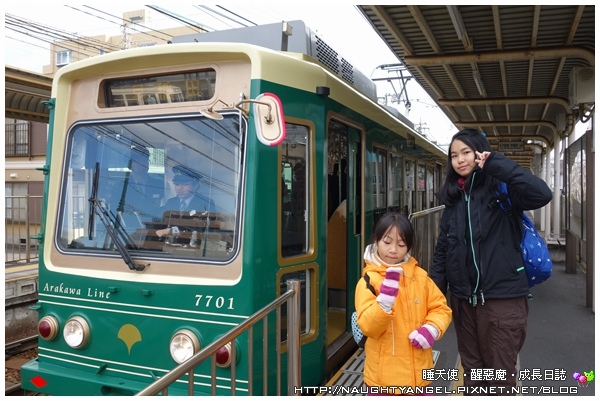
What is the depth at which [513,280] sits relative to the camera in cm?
300

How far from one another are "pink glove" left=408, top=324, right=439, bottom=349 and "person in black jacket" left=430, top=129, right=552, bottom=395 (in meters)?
0.49

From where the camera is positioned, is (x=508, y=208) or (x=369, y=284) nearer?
(x=369, y=284)

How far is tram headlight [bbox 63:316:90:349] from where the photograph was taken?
148 inches

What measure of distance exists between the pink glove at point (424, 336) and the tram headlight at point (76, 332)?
90.6 inches

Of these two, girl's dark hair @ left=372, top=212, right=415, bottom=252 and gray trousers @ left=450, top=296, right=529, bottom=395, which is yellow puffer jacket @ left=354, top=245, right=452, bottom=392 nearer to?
girl's dark hair @ left=372, top=212, right=415, bottom=252

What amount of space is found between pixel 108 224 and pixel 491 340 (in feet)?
8.53

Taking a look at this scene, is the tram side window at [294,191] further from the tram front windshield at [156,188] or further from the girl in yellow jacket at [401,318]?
the girl in yellow jacket at [401,318]

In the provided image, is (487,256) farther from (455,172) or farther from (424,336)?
(424,336)

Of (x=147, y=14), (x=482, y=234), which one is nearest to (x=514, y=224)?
(x=482, y=234)

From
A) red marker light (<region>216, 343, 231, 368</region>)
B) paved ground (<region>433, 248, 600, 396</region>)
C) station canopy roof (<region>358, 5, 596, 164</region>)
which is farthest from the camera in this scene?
station canopy roof (<region>358, 5, 596, 164</region>)

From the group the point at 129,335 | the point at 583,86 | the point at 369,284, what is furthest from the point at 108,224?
the point at 583,86

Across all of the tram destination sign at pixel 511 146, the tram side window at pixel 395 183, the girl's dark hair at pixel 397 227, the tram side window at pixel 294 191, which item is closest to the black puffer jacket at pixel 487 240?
the girl's dark hair at pixel 397 227

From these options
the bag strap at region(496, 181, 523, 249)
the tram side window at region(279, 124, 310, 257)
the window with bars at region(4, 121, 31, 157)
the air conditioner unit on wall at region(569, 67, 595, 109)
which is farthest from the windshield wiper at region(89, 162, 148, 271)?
the window with bars at region(4, 121, 31, 157)

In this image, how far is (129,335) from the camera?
362 centimetres
